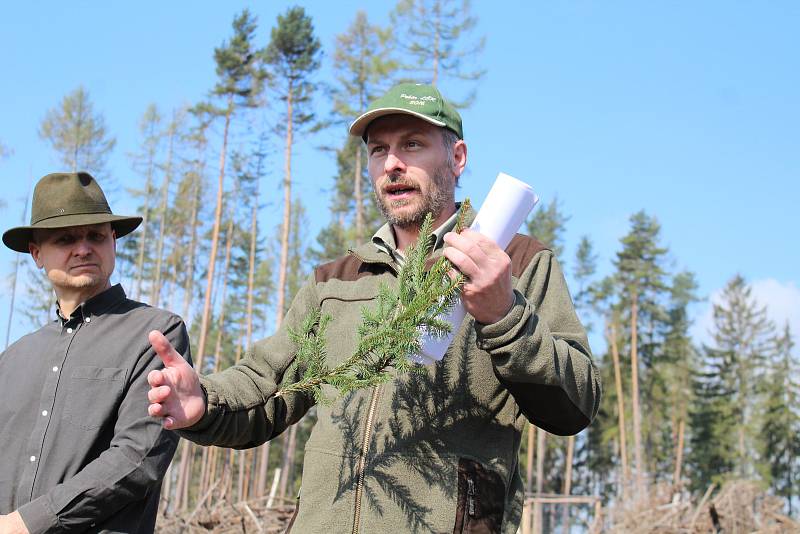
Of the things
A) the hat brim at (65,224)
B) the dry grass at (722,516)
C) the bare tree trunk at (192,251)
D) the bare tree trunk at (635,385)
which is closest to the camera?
the hat brim at (65,224)

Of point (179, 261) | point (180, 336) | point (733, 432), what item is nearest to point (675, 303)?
point (733, 432)

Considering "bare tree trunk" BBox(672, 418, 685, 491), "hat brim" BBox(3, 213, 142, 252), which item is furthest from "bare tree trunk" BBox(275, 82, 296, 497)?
"bare tree trunk" BBox(672, 418, 685, 491)

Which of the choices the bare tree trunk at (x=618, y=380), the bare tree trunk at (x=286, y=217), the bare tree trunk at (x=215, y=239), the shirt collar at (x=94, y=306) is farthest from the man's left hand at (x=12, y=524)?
the bare tree trunk at (x=618, y=380)

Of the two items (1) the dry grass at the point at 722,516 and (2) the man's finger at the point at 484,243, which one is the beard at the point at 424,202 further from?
(1) the dry grass at the point at 722,516

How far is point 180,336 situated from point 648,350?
47287mm

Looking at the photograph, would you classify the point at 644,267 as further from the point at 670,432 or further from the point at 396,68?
the point at 396,68

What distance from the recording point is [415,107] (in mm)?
2619

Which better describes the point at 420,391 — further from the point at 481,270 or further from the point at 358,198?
the point at 358,198

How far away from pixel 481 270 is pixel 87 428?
7.84 ft

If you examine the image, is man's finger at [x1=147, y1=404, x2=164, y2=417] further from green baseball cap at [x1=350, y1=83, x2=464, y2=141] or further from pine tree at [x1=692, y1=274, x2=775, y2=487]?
pine tree at [x1=692, y1=274, x2=775, y2=487]

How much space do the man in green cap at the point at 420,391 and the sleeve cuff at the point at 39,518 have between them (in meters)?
1.16

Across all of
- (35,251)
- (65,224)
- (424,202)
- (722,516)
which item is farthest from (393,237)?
(722,516)

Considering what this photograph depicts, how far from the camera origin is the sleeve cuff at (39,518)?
10.7ft

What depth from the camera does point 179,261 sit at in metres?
41.4
